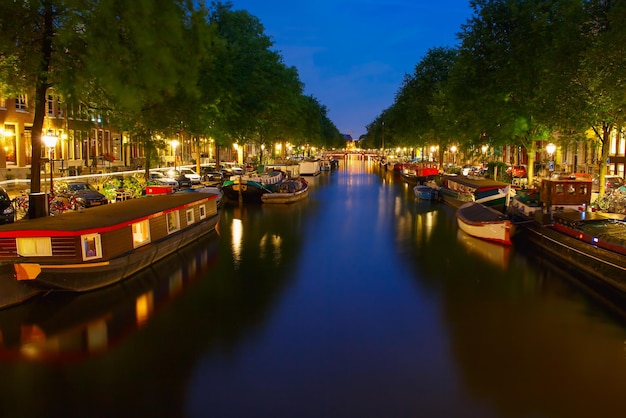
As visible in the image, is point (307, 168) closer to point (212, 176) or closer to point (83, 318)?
point (212, 176)

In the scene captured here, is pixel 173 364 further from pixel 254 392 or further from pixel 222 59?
pixel 222 59

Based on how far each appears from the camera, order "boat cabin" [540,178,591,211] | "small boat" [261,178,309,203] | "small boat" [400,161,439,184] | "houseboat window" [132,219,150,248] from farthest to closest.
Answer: "small boat" [400,161,439,184]
"small boat" [261,178,309,203]
"boat cabin" [540,178,591,211]
"houseboat window" [132,219,150,248]

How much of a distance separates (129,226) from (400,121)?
71.2 metres

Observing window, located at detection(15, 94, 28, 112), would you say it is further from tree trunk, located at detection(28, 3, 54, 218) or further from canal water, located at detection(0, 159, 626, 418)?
canal water, located at detection(0, 159, 626, 418)

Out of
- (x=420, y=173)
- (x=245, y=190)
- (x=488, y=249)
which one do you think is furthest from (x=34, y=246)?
(x=420, y=173)

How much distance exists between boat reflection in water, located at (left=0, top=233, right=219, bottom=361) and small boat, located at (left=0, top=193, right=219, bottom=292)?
51cm

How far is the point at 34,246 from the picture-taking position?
1540cm

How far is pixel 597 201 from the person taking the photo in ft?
91.2

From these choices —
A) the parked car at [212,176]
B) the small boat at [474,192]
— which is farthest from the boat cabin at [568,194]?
the parked car at [212,176]

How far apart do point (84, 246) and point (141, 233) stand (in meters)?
4.10

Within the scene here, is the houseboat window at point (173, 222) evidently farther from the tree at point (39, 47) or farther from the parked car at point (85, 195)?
the parked car at point (85, 195)

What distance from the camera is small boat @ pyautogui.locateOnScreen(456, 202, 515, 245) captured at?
25.5 metres

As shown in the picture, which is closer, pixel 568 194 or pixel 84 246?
pixel 84 246

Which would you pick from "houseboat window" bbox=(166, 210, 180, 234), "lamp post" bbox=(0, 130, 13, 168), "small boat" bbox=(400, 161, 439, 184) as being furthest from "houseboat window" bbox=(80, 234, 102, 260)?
"small boat" bbox=(400, 161, 439, 184)
